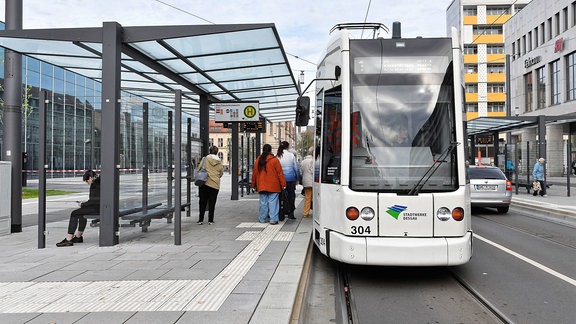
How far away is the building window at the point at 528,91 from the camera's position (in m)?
41.0

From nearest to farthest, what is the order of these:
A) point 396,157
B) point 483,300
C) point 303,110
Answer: point 483,300 → point 396,157 → point 303,110

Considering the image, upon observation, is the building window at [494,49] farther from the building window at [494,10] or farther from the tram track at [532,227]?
the tram track at [532,227]

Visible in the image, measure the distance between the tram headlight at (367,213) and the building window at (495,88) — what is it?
214ft

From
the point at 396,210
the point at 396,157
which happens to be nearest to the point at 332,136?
the point at 396,157

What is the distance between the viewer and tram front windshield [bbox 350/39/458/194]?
5445 mm

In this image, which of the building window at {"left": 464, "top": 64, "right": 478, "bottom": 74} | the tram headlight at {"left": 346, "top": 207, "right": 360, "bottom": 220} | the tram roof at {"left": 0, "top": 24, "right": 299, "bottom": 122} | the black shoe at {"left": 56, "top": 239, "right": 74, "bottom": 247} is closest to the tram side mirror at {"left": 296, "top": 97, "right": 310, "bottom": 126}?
the tram roof at {"left": 0, "top": 24, "right": 299, "bottom": 122}

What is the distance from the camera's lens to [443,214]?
17.1 feet

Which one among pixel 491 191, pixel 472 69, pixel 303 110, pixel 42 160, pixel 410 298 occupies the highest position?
pixel 472 69

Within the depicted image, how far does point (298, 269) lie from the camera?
5488 mm

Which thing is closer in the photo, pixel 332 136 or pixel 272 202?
pixel 332 136

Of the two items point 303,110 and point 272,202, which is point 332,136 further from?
point 272,202

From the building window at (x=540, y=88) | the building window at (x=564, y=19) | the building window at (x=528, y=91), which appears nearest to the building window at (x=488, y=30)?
the building window at (x=528, y=91)

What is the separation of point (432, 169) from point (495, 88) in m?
65.2

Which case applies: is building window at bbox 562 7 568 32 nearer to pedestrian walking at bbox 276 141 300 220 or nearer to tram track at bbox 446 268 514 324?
pedestrian walking at bbox 276 141 300 220
